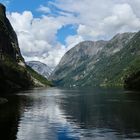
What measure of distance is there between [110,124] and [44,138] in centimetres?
2324

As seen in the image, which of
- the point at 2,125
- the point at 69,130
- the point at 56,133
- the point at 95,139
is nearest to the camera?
the point at 95,139

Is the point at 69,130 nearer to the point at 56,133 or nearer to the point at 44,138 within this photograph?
the point at 56,133

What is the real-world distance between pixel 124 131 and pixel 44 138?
1711cm

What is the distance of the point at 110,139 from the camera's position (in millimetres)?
60000

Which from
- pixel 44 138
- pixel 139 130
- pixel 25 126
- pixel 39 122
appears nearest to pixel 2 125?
pixel 25 126

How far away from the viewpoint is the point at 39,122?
82.6 m

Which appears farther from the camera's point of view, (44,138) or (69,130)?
(69,130)

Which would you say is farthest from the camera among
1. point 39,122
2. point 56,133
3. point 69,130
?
point 39,122

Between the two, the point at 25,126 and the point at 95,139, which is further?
the point at 25,126

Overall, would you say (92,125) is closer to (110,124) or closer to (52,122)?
(110,124)

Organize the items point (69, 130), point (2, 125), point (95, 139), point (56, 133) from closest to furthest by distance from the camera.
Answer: point (95, 139) → point (56, 133) → point (69, 130) → point (2, 125)

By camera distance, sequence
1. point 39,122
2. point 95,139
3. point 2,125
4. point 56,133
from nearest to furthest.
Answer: point 95,139, point 56,133, point 2,125, point 39,122

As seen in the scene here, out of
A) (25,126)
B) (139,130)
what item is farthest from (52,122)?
(139,130)

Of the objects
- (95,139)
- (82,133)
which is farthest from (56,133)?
(95,139)
